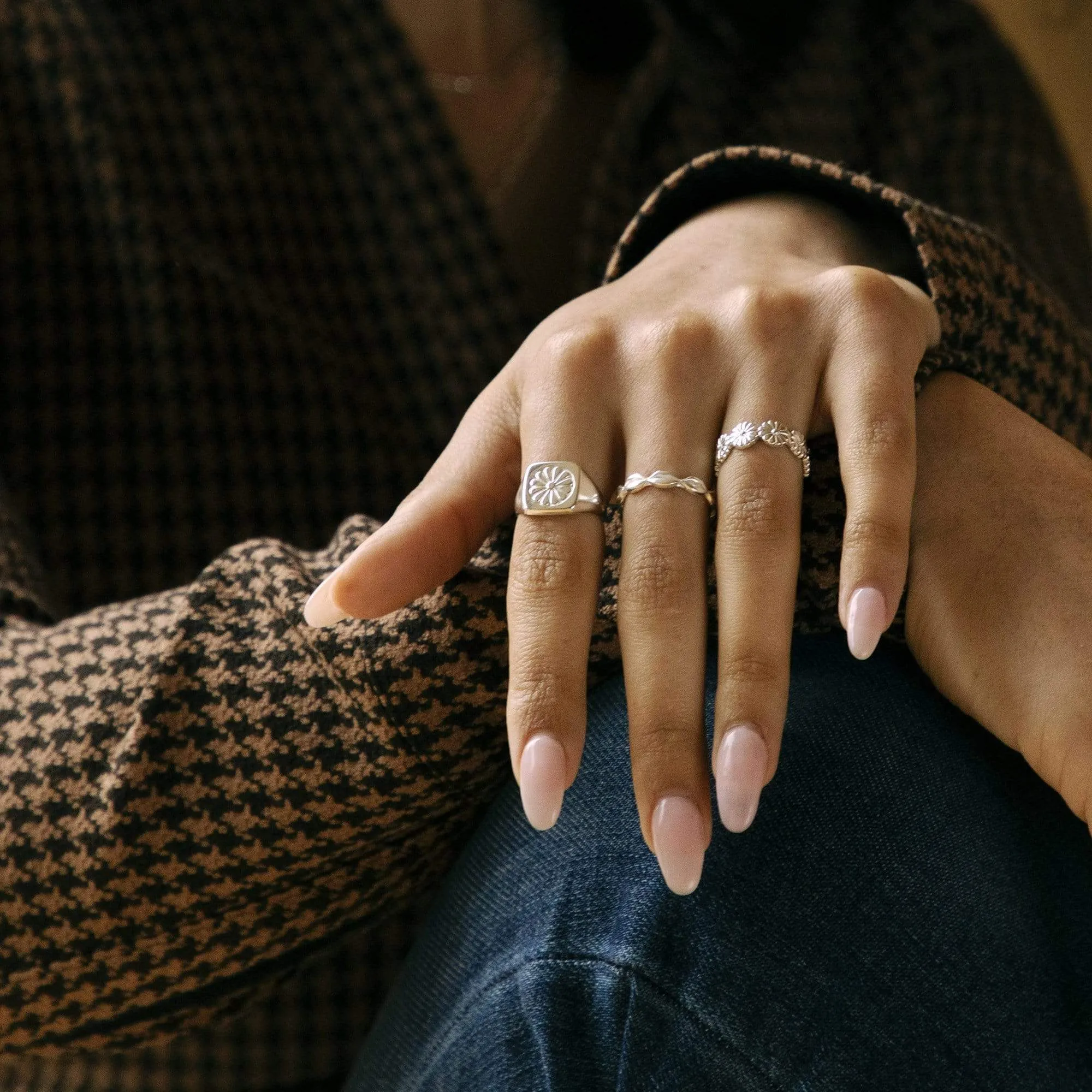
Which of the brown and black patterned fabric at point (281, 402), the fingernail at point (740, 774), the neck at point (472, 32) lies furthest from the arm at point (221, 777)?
the neck at point (472, 32)

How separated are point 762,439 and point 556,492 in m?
0.08

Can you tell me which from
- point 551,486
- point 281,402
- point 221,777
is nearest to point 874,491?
point 551,486

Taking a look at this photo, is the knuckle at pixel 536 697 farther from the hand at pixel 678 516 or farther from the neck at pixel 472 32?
the neck at pixel 472 32

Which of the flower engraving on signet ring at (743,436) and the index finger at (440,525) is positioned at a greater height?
the flower engraving on signet ring at (743,436)

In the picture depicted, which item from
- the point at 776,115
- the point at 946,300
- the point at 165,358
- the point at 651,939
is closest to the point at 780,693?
the point at 651,939

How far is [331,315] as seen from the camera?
2.67 feet

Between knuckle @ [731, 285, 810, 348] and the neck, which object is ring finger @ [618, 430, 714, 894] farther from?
the neck

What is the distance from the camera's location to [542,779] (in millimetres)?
348

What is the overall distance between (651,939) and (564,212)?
2.27ft

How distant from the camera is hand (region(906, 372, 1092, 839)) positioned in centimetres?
38

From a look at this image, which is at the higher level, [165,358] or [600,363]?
[600,363]

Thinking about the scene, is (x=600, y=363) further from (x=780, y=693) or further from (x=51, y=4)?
(x=51, y=4)

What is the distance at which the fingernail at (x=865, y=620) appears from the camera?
36cm

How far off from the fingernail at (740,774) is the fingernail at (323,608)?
151mm
